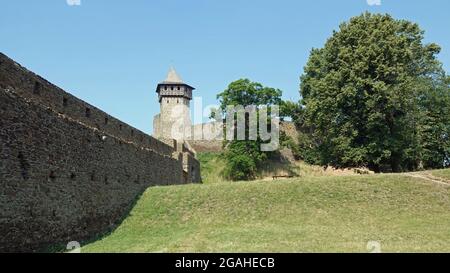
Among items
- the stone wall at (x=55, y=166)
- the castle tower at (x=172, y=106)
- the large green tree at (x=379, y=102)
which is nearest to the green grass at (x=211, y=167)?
the castle tower at (x=172, y=106)

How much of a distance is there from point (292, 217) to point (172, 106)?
34.8m

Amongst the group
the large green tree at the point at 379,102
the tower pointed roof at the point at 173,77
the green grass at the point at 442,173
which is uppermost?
the tower pointed roof at the point at 173,77

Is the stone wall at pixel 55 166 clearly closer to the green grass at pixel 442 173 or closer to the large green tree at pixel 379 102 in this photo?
the large green tree at pixel 379 102

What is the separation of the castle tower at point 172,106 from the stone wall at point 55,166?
2804cm

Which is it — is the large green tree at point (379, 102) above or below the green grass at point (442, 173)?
above

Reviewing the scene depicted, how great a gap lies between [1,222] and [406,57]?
24409 mm

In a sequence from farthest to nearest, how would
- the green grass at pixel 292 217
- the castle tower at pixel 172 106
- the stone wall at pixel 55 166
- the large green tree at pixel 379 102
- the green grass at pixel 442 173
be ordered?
the castle tower at pixel 172 106 < the large green tree at pixel 379 102 < the green grass at pixel 442 173 < the green grass at pixel 292 217 < the stone wall at pixel 55 166

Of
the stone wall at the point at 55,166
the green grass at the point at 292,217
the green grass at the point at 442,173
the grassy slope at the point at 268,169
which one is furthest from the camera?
the grassy slope at the point at 268,169

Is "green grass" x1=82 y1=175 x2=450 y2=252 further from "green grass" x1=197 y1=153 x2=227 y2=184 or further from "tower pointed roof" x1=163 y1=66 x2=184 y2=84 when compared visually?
"tower pointed roof" x1=163 y1=66 x2=184 y2=84

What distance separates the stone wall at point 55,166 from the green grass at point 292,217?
1113mm

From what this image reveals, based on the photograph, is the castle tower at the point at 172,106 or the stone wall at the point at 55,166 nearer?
the stone wall at the point at 55,166

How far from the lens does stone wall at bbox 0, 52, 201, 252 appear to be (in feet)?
37.7

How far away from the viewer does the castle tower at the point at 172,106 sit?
49.6 meters
